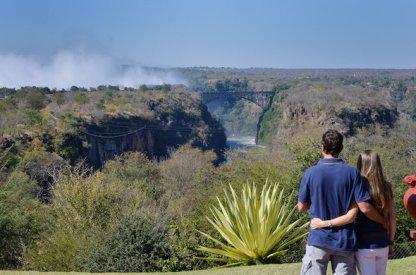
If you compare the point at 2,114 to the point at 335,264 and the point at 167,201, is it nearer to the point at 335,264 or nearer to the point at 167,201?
the point at 167,201

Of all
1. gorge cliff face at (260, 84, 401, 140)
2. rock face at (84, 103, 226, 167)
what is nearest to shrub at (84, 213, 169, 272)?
rock face at (84, 103, 226, 167)

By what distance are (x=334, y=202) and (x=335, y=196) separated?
0.18ft

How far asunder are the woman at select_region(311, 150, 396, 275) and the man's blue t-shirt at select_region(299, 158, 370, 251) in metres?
0.07

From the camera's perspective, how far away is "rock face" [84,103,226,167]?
80062 millimetres

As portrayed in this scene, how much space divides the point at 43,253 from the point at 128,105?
84.7m

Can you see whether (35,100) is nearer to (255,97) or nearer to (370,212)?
(255,97)

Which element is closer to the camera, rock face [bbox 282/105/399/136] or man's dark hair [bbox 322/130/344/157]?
man's dark hair [bbox 322/130/344/157]

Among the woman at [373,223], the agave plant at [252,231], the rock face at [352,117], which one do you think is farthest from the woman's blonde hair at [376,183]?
the rock face at [352,117]

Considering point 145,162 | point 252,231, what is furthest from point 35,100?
point 252,231

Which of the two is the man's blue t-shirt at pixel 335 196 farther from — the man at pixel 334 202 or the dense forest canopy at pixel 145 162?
the dense forest canopy at pixel 145 162

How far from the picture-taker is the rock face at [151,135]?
80.1 metres

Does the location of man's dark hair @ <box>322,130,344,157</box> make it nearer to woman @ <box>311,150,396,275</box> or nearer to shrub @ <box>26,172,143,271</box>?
woman @ <box>311,150,396,275</box>

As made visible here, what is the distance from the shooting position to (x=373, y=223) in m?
5.48

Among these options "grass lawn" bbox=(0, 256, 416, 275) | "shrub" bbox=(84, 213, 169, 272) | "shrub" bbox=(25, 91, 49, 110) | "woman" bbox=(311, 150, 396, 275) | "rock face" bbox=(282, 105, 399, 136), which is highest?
"woman" bbox=(311, 150, 396, 275)
